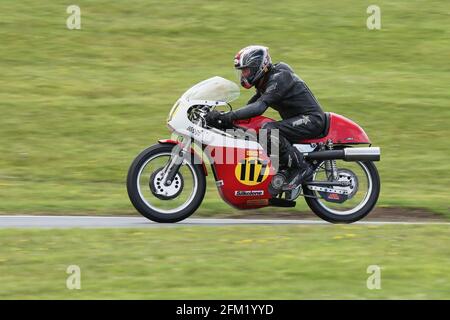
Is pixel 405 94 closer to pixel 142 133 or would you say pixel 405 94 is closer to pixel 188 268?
pixel 142 133

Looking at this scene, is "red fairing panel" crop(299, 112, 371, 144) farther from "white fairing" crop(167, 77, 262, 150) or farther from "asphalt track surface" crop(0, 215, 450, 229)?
"asphalt track surface" crop(0, 215, 450, 229)

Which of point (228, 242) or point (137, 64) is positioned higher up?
point (137, 64)

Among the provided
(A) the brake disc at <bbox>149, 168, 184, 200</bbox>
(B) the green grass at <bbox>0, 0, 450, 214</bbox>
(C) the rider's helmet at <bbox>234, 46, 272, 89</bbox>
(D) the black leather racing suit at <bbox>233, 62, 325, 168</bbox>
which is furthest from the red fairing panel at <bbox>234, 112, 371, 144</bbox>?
(B) the green grass at <bbox>0, 0, 450, 214</bbox>

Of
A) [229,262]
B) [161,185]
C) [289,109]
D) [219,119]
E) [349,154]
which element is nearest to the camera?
[229,262]

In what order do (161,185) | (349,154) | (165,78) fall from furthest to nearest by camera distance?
(165,78), (349,154), (161,185)

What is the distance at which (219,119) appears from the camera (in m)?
11.5

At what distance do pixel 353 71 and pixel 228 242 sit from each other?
39.6 ft

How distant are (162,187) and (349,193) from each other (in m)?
2.17

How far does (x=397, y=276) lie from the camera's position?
902cm

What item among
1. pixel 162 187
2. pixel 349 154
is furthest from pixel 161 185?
pixel 349 154

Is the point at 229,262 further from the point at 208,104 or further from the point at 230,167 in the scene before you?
the point at 208,104

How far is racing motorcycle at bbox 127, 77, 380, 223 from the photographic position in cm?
1141

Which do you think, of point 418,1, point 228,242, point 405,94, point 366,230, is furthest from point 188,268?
point 418,1

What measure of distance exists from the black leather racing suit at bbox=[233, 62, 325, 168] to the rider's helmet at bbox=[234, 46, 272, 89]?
0.12 meters
